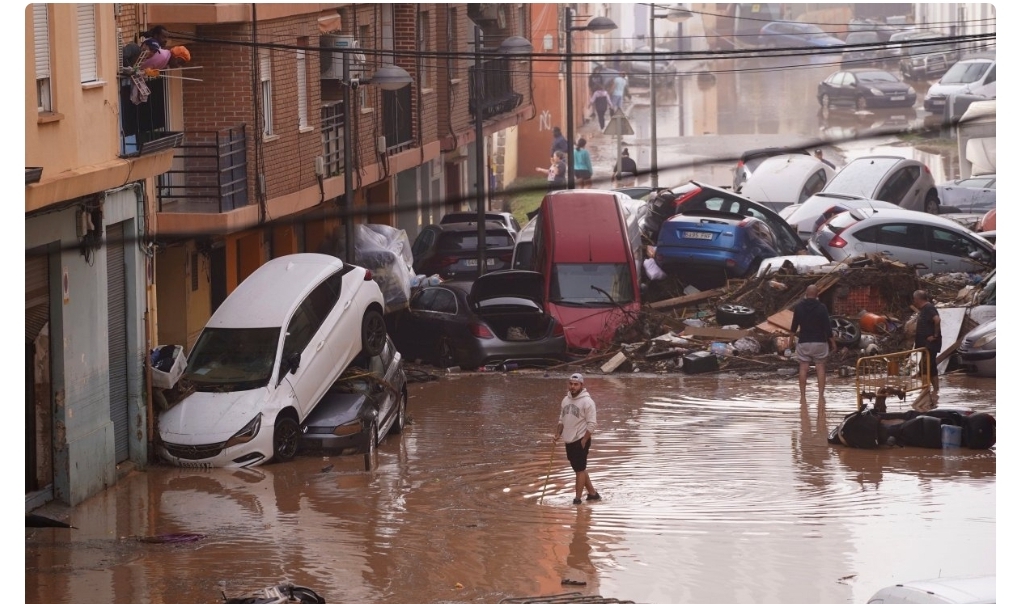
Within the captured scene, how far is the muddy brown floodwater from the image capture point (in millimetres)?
11711

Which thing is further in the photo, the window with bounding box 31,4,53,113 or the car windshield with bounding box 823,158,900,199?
the car windshield with bounding box 823,158,900,199

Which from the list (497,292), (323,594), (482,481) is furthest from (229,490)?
(497,292)

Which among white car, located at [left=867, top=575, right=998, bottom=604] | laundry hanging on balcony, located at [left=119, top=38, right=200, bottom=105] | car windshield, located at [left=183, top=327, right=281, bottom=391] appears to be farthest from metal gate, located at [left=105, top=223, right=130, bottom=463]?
white car, located at [left=867, top=575, right=998, bottom=604]

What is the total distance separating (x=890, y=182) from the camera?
3000 centimetres

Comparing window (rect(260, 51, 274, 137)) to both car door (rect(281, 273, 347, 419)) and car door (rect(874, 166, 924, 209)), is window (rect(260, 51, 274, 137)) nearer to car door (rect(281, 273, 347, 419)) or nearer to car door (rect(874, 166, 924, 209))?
car door (rect(281, 273, 347, 419))

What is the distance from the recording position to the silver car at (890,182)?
2991 cm

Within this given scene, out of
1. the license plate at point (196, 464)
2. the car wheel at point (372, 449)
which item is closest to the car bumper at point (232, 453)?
the license plate at point (196, 464)

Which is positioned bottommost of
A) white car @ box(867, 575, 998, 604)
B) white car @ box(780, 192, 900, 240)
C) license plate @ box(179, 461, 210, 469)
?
license plate @ box(179, 461, 210, 469)

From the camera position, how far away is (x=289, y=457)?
16.8m

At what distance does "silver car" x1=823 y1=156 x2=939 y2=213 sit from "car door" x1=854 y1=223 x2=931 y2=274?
12.8 ft

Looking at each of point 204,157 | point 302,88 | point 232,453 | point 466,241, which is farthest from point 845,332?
point 302,88

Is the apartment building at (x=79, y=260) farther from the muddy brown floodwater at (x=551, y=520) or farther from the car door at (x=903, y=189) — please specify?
the car door at (x=903, y=189)

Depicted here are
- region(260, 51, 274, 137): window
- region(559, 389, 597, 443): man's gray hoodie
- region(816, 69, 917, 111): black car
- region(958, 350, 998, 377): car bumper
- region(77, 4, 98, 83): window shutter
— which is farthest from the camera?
region(816, 69, 917, 111): black car

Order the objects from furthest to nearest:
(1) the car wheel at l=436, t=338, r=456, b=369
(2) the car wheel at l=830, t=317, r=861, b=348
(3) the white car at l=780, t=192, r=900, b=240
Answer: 1. (3) the white car at l=780, t=192, r=900, b=240
2. (1) the car wheel at l=436, t=338, r=456, b=369
3. (2) the car wheel at l=830, t=317, r=861, b=348
